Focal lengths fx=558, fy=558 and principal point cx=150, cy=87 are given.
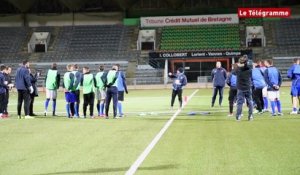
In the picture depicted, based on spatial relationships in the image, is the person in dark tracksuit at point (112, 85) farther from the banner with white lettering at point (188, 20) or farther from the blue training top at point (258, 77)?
the banner with white lettering at point (188, 20)

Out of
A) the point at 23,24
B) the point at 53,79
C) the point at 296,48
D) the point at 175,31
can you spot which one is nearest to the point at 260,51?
the point at 296,48

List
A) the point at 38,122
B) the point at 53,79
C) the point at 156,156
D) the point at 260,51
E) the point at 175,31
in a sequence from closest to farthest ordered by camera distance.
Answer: the point at 156,156 → the point at 38,122 → the point at 53,79 → the point at 260,51 → the point at 175,31

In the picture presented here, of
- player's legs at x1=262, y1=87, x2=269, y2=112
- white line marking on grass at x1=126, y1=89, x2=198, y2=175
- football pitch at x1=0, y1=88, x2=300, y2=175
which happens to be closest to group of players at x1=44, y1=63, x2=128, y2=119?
football pitch at x1=0, y1=88, x2=300, y2=175

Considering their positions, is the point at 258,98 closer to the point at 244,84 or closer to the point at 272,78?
the point at 272,78

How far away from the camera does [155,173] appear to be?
8.38m

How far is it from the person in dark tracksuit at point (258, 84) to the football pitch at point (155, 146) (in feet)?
7.74

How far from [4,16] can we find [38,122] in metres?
51.0

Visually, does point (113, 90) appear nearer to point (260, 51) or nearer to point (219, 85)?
point (219, 85)

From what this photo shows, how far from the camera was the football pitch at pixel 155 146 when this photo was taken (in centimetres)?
884

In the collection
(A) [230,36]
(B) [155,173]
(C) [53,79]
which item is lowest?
(B) [155,173]

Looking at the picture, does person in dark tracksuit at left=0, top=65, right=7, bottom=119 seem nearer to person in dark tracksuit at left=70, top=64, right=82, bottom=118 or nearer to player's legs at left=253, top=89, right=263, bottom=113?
person in dark tracksuit at left=70, top=64, right=82, bottom=118

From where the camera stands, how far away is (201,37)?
196 ft

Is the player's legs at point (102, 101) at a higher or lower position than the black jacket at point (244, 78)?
lower

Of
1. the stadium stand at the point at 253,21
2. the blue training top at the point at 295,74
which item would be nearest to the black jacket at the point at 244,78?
the blue training top at the point at 295,74
